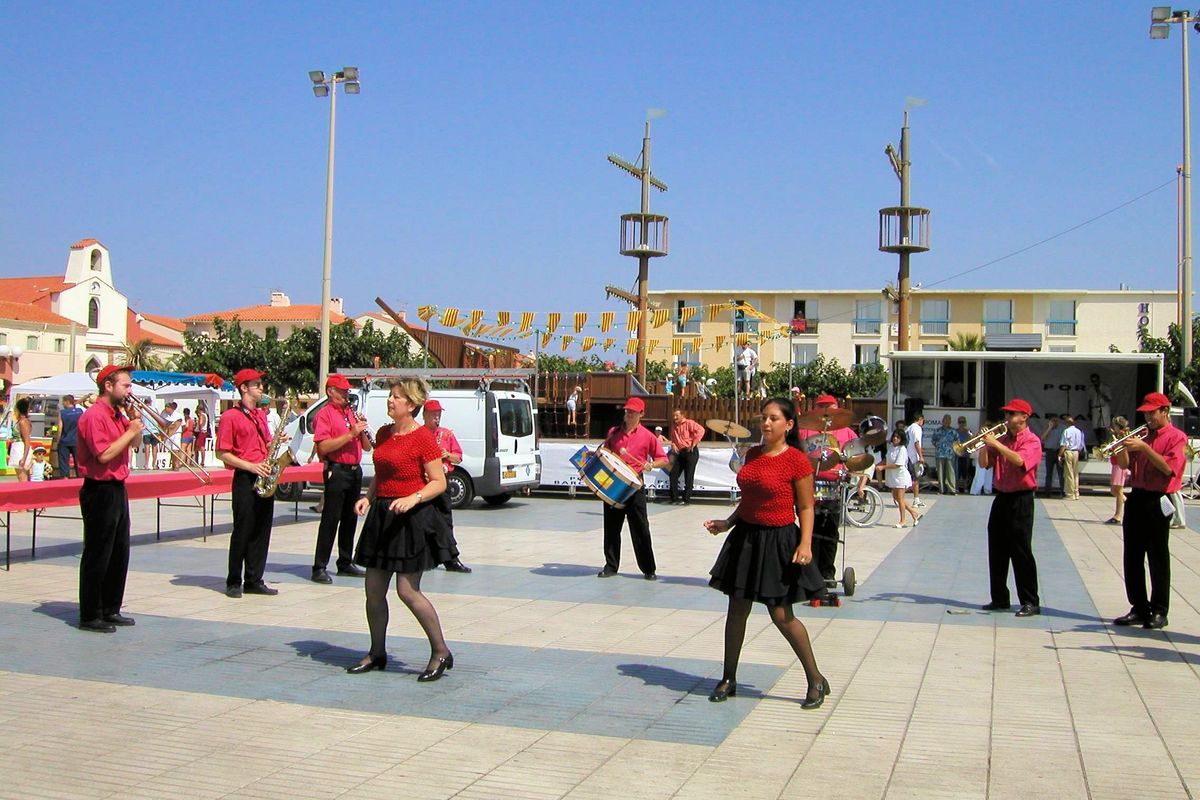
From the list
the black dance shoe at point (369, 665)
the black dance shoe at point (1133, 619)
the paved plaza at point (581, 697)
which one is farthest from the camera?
the black dance shoe at point (1133, 619)

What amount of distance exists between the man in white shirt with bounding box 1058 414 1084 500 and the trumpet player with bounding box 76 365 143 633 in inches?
774

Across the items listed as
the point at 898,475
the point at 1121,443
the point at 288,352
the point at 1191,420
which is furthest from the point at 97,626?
the point at 288,352

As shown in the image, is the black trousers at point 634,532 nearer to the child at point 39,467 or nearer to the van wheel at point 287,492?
the van wheel at point 287,492

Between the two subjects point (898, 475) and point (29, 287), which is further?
point (29, 287)

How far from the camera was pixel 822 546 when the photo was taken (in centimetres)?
988

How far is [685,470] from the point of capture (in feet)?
69.7

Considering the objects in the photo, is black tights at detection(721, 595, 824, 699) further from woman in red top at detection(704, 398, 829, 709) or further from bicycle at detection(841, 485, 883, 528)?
bicycle at detection(841, 485, 883, 528)

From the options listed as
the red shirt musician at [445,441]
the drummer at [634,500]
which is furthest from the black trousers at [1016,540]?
the red shirt musician at [445,441]

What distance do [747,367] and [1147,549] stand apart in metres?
23.6

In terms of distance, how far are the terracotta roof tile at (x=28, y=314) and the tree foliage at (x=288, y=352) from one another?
2947 cm

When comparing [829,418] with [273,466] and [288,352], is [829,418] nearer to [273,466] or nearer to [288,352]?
[273,466]

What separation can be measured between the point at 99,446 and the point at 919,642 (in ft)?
19.7

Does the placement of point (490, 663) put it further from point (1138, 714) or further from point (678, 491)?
point (678, 491)

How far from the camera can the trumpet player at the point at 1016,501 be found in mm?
9336
